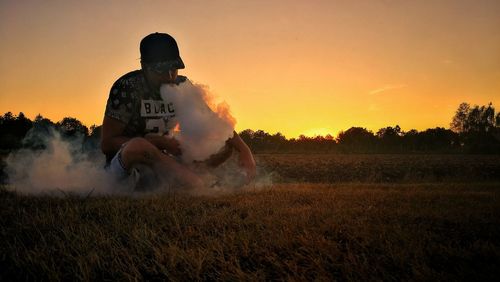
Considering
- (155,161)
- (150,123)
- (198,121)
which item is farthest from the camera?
(150,123)

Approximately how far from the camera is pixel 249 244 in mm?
2148

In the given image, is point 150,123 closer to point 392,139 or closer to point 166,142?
point 166,142

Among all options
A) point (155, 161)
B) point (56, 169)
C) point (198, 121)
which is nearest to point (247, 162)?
point (198, 121)

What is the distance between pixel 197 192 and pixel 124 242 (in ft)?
7.45

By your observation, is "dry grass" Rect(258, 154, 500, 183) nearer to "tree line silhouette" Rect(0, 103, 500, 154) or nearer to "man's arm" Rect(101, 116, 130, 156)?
"man's arm" Rect(101, 116, 130, 156)

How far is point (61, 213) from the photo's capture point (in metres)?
2.97

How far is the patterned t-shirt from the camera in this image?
4.62 metres

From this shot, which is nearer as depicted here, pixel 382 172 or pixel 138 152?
pixel 138 152

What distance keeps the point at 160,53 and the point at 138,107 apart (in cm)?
82

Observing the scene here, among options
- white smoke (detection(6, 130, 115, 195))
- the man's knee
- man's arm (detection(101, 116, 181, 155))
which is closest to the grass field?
the man's knee

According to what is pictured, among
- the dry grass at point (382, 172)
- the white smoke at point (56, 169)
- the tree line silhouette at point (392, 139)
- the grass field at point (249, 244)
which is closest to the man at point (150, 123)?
the white smoke at point (56, 169)

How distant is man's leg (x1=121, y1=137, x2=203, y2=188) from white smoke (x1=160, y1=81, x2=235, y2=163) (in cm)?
25

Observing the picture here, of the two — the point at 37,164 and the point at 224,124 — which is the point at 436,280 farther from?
the point at 37,164

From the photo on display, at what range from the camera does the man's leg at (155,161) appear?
13.6 feet
